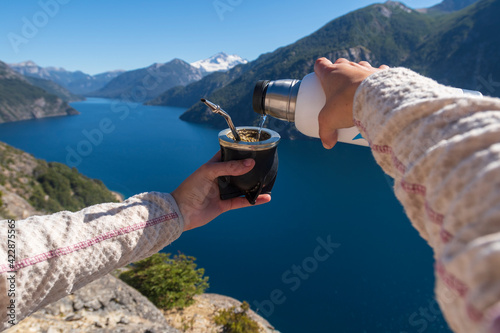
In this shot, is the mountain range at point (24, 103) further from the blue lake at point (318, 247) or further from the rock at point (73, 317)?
the rock at point (73, 317)

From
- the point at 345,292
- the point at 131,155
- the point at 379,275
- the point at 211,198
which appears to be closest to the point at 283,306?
the point at 345,292

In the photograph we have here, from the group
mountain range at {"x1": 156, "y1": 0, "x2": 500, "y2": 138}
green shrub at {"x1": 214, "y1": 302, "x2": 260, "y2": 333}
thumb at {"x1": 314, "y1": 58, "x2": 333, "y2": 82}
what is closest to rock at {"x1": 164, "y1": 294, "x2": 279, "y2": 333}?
green shrub at {"x1": 214, "y1": 302, "x2": 260, "y2": 333}

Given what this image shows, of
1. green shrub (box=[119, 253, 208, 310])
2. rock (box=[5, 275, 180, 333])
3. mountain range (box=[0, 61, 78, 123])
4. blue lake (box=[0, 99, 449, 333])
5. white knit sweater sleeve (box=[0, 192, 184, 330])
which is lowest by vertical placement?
blue lake (box=[0, 99, 449, 333])

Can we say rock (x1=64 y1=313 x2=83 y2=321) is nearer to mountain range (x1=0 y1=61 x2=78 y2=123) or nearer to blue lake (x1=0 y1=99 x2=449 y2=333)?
blue lake (x1=0 y1=99 x2=449 y2=333)

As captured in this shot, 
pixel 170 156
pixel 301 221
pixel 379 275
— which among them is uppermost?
pixel 170 156

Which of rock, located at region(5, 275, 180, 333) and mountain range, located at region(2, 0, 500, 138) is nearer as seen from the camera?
rock, located at region(5, 275, 180, 333)

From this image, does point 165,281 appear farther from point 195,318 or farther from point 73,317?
point 73,317

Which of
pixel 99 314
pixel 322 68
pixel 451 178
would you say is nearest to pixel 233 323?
pixel 99 314

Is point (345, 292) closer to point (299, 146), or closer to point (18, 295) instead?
point (18, 295)
